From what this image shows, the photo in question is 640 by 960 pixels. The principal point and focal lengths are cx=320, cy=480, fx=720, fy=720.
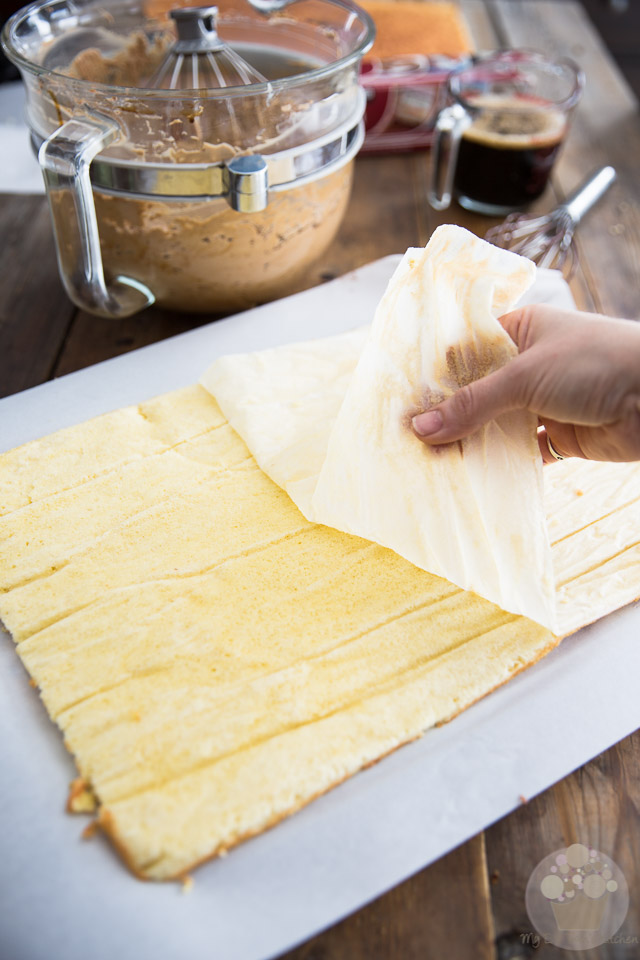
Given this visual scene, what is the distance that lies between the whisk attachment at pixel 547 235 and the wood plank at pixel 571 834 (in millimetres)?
1195

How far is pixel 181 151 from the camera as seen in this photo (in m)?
1.14

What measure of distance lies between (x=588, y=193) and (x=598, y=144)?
0.43m

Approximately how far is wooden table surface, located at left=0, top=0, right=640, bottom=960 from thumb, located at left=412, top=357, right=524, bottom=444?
382mm

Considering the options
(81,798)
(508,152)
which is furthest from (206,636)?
(508,152)

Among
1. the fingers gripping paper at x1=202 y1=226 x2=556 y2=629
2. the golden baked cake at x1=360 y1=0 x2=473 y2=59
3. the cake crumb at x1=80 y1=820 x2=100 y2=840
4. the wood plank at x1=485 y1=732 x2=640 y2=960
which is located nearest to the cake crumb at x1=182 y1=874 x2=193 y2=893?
the cake crumb at x1=80 y1=820 x2=100 y2=840

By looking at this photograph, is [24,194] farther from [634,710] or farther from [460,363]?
[634,710]

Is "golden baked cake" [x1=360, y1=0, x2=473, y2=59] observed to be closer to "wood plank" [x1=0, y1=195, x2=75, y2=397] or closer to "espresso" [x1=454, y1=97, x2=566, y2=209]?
"espresso" [x1=454, y1=97, x2=566, y2=209]

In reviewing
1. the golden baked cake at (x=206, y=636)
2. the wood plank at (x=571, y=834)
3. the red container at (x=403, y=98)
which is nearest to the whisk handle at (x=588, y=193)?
the red container at (x=403, y=98)

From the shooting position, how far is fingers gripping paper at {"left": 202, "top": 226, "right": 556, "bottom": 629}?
96 centimetres

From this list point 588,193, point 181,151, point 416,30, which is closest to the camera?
point 181,151

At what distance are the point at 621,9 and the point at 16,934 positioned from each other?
529cm

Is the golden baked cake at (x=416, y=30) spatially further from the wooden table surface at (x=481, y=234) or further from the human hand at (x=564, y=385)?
the human hand at (x=564, y=385)

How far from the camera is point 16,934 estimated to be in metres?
0.68

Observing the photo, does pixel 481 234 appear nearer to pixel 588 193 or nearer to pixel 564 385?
pixel 588 193
